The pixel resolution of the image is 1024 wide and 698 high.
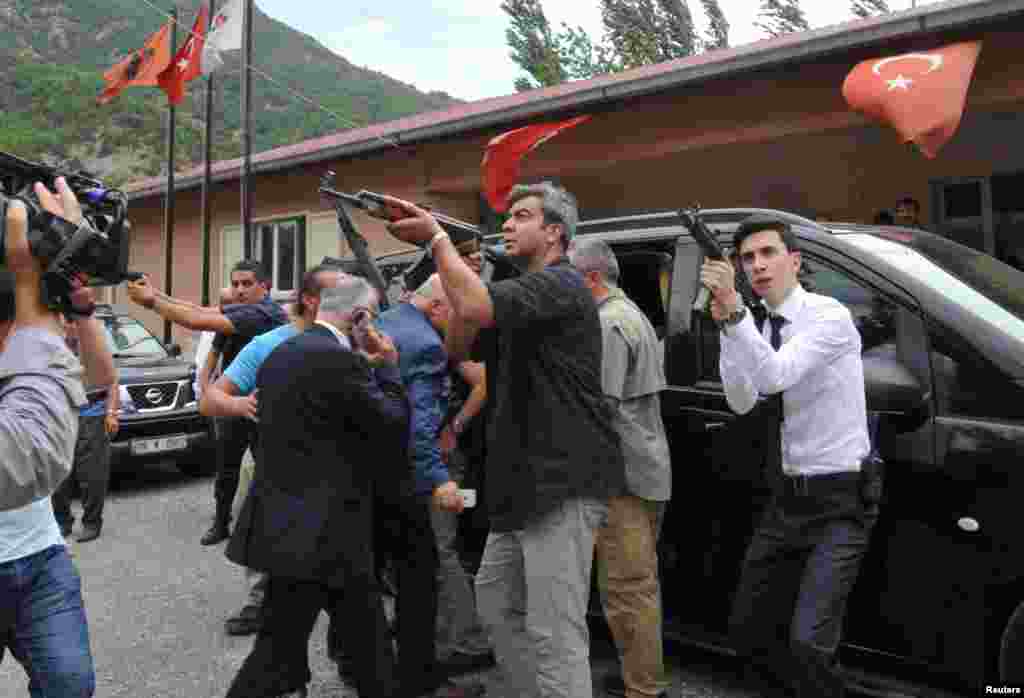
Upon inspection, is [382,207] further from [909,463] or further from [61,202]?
[909,463]

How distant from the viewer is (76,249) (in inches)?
79.6

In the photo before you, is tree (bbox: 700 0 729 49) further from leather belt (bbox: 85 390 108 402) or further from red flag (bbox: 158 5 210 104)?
leather belt (bbox: 85 390 108 402)

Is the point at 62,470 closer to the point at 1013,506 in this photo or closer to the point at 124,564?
the point at 1013,506

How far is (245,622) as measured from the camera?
4676 millimetres

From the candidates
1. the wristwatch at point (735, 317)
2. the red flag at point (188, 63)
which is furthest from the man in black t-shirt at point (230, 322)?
the red flag at point (188, 63)

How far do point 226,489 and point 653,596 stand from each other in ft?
12.9

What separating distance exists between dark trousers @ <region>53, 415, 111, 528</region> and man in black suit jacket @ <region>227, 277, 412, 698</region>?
432cm

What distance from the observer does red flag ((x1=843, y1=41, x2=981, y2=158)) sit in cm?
664

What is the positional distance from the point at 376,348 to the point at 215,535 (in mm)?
3968

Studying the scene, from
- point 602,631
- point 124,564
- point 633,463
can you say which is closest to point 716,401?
point 633,463

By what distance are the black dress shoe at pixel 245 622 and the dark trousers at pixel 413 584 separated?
139 cm

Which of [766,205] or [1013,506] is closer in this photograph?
[1013,506]

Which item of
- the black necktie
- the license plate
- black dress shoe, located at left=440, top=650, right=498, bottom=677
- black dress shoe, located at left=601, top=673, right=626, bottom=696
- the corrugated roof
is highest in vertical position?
the corrugated roof

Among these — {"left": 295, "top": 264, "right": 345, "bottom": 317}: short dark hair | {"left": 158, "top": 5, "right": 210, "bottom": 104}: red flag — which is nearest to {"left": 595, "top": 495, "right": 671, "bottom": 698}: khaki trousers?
{"left": 295, "top": 264, "right": 345, "bottom": 317}: short dark hair
